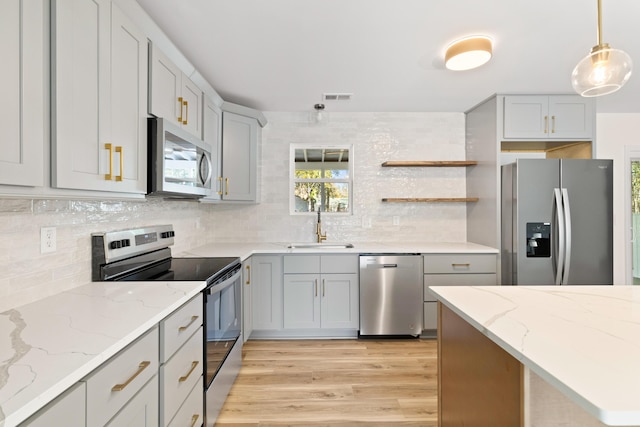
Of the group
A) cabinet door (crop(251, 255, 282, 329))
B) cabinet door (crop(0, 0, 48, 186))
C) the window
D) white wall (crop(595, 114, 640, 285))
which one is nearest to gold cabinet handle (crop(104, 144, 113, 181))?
cabinet door (crop(0, 0, 48, 186))

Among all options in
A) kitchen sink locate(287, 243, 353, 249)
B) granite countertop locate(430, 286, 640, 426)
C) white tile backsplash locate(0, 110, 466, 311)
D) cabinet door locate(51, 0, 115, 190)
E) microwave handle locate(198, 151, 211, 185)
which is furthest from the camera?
white tile backsplash locate(0, 110, 466, 311)

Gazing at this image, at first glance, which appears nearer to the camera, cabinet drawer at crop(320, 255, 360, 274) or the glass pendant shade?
the glass pendant shade

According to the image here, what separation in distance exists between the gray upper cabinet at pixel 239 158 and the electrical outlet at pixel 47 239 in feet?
5.17

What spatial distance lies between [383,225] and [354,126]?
47.2 inches

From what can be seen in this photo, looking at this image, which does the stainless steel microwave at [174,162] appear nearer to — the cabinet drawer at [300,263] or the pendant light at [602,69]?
the cabinet drawer at [300,263]

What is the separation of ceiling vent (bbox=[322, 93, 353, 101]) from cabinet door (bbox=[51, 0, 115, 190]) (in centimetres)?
198

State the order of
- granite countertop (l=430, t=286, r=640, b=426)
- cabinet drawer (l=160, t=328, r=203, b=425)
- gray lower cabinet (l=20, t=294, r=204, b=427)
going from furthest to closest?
cabinet drawer (l=160, t=328, r=203, b=425) → gray lower cabinet (l=20, t=294, r=204, b=427) → granite countertop (l=430, t=286, r=640, b=426)

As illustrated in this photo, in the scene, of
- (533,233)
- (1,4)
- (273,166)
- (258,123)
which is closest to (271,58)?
(258,123)

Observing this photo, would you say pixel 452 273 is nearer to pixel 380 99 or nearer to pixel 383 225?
pixel 383 225

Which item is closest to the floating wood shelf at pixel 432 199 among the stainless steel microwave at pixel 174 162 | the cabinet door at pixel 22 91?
the stainless steel microwave at pixel 174 162

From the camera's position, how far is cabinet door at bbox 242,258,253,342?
107 inches

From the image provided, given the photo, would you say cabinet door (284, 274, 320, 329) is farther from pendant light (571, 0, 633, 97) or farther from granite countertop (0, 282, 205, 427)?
pendant light (571, 0, 633, 97)

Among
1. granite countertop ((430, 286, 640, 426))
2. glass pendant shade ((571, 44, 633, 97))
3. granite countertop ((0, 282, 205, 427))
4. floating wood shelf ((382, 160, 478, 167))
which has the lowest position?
granite countertop ((0, 282, 205, 427))

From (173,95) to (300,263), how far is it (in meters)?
1.78
